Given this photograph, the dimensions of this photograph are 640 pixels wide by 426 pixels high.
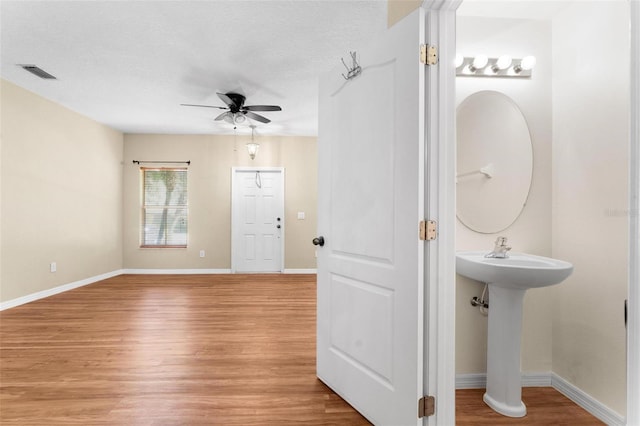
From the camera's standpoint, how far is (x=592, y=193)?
1.83m

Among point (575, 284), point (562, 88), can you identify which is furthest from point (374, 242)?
point (562, 88)

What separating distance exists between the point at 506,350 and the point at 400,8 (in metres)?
2.04

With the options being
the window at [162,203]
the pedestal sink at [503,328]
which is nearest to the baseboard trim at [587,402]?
the pedestal sink at [503,328]

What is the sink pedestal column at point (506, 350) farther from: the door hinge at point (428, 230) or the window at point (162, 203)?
the window at point (162, 203)

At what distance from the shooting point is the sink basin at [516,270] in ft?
5.27

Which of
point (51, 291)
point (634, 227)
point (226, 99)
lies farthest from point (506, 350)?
point (51, 291)

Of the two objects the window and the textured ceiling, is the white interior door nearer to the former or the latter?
the textured ceiling

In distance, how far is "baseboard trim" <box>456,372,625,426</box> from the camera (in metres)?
1.78

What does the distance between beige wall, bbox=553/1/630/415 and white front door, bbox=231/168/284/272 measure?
16.3 ft

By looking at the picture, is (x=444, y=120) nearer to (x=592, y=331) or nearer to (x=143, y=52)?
(x=592, y=331)

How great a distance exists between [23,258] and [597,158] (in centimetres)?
584

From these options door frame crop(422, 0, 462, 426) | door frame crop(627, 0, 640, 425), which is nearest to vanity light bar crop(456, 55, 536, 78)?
door frame crop(422, 0, 462, 426)

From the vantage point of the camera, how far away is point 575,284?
6.32ft

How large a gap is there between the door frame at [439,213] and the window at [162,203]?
5.78 m
